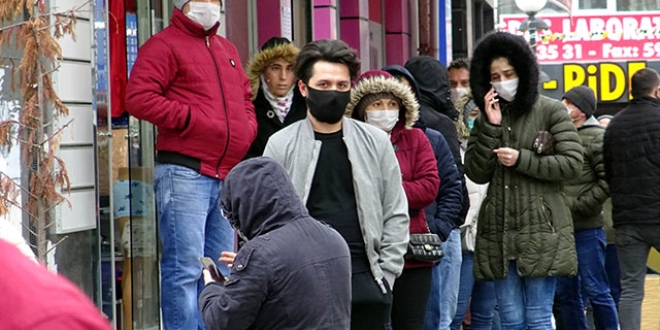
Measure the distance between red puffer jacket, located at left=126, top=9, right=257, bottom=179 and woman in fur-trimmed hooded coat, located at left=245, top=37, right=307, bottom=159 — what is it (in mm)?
562

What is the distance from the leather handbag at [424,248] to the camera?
23.2ft

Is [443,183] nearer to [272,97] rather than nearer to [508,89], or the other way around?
[508,89]

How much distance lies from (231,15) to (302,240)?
631 centimetres

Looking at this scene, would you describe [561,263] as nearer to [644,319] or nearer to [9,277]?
[644,319]

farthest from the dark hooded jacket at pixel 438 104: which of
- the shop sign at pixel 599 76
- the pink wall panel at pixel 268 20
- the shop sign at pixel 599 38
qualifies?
the shop sign at pixel 599 38

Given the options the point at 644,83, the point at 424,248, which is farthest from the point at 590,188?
the point at 424,248

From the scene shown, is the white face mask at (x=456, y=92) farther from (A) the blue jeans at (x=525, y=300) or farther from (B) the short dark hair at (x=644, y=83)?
(A) the blue jeans at (x=525, y=300)

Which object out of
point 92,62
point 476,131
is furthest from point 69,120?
point 476,131

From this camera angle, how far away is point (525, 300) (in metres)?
7.63

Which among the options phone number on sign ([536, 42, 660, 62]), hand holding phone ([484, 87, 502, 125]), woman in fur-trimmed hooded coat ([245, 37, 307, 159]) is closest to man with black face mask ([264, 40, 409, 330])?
hand holding phone ([484, 87, 502, 125])

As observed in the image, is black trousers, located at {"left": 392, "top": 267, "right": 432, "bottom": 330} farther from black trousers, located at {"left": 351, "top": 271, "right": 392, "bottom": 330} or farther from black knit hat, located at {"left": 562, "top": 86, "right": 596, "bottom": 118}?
black knit hat, located at {"left": 562, "top": 86, "right": 596, "bottom": 118}

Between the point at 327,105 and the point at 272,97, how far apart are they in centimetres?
200

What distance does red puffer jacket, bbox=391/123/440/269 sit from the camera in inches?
296

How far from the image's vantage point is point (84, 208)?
7.05 m
